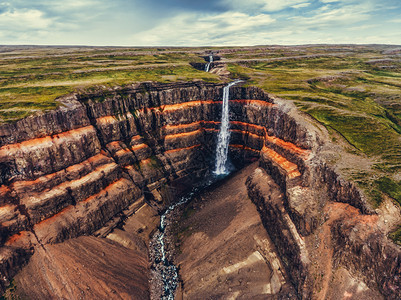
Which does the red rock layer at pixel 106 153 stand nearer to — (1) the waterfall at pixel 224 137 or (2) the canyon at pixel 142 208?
(2) the canyon at pixel 142 208

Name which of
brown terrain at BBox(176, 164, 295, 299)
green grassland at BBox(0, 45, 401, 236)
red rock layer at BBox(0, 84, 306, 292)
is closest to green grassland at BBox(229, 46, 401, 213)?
green grassland at BBox(0, 45, 401, 236)

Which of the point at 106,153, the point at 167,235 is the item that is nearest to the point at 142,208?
the point at 167,235

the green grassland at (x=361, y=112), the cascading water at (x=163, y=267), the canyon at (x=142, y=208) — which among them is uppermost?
the green grassland at (x=361, y=112)

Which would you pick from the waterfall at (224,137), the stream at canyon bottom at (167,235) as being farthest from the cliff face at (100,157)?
the stream at canyon bottom at (167,235)

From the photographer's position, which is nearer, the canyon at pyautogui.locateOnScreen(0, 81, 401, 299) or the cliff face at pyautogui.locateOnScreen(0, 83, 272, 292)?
the canyon at pyautogui.locateOnScreen(0, 81, 401, 299)

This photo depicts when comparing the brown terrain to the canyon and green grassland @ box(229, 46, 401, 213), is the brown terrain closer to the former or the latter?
the canyon

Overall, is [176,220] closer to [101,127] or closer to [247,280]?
[247,280]

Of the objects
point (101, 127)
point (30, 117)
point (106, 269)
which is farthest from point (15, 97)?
point (106, 269)

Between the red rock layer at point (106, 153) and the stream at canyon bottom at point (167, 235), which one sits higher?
the red rock layer at point (106, 153)

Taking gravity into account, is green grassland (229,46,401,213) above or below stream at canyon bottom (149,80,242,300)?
above
